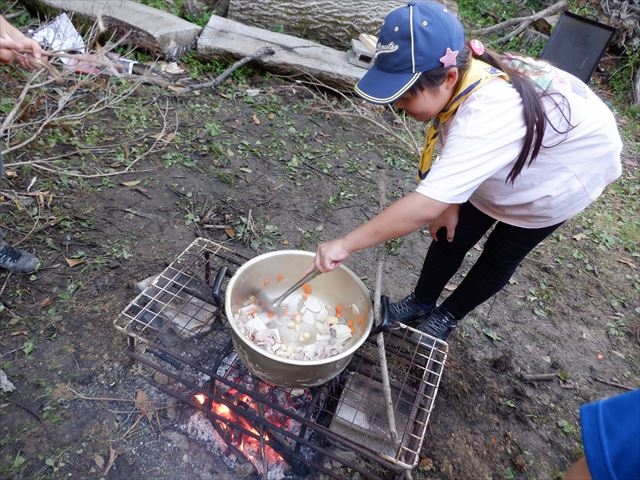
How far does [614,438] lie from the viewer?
1.18 m

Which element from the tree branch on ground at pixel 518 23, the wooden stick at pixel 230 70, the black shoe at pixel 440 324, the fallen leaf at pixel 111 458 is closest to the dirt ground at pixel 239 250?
the fallen leaf at pixel 111 458

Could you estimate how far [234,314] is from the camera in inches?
84.0

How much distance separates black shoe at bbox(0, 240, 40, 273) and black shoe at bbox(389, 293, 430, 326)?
232 cm

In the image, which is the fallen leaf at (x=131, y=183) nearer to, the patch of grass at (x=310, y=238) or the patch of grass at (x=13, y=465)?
the patch of grass at (x=310, y=238)

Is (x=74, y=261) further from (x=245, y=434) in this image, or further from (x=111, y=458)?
(x=245, y=434)

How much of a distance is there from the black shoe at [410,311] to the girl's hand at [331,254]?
1.23m

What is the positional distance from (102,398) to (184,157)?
2.34m

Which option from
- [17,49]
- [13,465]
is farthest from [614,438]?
Result: [17,49]

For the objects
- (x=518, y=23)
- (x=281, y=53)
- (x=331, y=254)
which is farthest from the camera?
(x=518, y=23)

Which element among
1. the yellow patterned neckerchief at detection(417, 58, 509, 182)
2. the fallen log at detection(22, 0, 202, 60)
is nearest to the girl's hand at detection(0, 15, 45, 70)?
the yellow patterned neckerchief at detection(417, 58, 509, 182)

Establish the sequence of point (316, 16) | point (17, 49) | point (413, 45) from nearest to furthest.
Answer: point (413, 45) → point (17, 49) → point (316, 16)

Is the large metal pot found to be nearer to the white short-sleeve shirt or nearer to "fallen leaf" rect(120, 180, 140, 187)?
the white short-sleeve shirt

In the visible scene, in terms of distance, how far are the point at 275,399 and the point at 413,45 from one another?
184 centimetres

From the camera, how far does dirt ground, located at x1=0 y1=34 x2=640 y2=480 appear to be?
2307 mm
